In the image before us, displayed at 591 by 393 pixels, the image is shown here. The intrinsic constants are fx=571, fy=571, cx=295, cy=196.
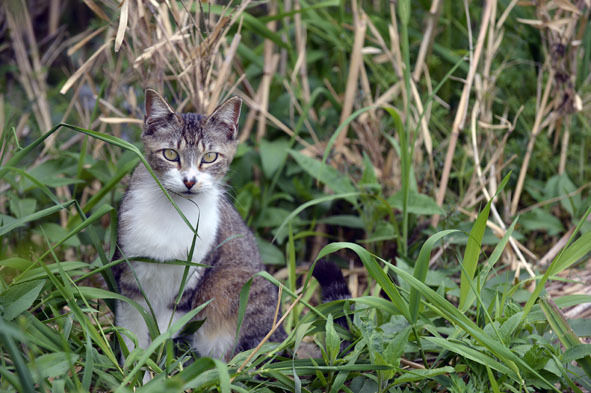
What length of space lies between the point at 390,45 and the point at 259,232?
1.63 m

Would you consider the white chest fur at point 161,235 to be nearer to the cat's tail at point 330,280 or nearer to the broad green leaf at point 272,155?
the cat's tail at point 330,280

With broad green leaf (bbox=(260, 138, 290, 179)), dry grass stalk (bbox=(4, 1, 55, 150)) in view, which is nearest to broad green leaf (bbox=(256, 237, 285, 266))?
broad green leaf (bbox=(260, 138, 290, 179))

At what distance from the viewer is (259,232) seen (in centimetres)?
389

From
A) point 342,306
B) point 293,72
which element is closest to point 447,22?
point 293,72

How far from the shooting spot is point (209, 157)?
9.36ft

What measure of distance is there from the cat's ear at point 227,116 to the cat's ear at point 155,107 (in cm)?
21

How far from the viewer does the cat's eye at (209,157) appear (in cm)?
283

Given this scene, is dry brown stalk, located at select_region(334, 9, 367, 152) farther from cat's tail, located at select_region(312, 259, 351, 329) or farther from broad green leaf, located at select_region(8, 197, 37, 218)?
broad green leaf, located at select_region(8, 197, 37, 218)

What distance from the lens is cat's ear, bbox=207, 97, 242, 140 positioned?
9.27 feet

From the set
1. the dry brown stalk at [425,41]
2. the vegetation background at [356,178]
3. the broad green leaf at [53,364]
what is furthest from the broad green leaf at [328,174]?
the broad green leaf at [53,364]

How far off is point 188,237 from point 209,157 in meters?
0.43

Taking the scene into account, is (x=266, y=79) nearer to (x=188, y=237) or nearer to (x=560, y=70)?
(x=188, y=237)

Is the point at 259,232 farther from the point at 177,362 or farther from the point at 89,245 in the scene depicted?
the point at 177,362

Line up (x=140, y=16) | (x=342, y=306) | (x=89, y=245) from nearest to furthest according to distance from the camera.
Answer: (x=342, y=306)
(x=140, y=16)
(x=89, y=245)
